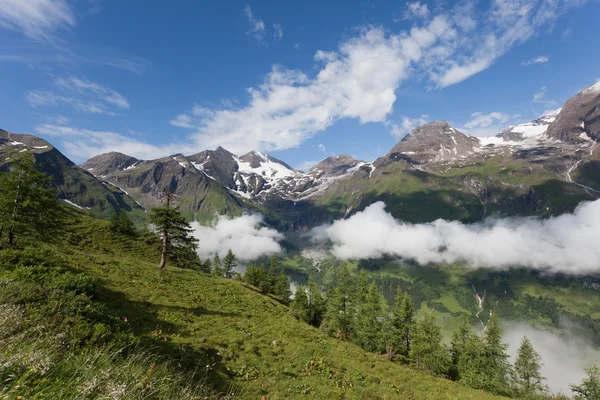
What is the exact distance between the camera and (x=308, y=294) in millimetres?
64625

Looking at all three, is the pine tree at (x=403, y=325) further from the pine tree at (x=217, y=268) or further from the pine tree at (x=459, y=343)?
the pine tree at (x=217, y=268)

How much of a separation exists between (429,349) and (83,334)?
54975 millimetres

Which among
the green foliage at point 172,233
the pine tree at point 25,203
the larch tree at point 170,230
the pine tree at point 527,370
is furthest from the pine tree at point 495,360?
the pine tree at point 25,203

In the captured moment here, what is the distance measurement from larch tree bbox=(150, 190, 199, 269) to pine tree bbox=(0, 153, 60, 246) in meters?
12.9

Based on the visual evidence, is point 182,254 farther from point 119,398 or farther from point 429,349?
point 429,349

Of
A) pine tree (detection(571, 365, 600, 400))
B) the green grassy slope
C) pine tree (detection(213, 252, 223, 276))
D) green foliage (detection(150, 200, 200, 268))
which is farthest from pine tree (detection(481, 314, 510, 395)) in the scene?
pine tree (detection(213, 252, 223, 276))

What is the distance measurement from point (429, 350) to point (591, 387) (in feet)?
88.5

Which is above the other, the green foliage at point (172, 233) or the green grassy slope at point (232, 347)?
the green foliage at point (172, 233)

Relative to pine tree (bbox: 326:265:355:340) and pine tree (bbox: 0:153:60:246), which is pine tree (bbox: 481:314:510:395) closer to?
pine tree (bbox: 326:265:355:340)

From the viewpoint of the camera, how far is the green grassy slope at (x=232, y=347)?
518 inches

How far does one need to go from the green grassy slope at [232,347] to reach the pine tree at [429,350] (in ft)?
88.9

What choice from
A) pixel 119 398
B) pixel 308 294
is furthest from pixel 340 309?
pixel 119 398

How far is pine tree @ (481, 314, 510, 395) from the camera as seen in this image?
4425cm

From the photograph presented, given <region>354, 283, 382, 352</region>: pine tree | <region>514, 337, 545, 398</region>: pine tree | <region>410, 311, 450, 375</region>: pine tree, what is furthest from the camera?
<region>514, 337, 545, 398</region>: pine tree
